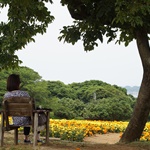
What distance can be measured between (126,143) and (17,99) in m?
2.84

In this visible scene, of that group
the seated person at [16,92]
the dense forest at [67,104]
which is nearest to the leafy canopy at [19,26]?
the seated person at [16,92]

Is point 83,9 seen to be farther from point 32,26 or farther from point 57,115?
point 57,115

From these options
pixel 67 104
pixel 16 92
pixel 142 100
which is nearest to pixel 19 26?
pixel 16 92

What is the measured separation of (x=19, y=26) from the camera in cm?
898

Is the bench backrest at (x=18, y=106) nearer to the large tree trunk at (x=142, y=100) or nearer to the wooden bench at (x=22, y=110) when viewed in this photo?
the wooden bench at (x=22, y=110)

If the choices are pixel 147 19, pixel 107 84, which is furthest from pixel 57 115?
pixel 147 19

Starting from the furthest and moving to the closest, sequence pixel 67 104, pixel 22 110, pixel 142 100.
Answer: pixel 67 104 < pixel 142 100 < pixel 22 110

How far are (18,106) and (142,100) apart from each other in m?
2.87

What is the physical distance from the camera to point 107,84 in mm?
28891

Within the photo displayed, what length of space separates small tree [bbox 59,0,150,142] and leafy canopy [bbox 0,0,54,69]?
0.59 m

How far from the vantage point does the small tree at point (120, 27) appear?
7.18 metres

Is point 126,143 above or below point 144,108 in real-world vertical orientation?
below

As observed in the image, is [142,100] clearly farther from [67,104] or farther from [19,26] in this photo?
[67,104]

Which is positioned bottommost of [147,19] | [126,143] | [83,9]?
[126,143]
